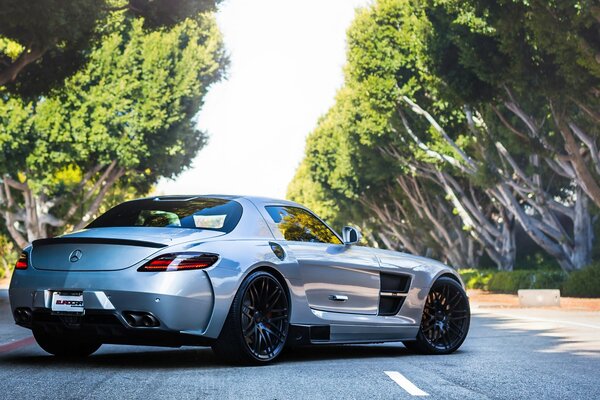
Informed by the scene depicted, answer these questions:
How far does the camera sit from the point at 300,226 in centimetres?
1064

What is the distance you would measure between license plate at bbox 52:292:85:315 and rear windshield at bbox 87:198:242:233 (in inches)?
46.7

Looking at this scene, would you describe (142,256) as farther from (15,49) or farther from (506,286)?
(506,286)

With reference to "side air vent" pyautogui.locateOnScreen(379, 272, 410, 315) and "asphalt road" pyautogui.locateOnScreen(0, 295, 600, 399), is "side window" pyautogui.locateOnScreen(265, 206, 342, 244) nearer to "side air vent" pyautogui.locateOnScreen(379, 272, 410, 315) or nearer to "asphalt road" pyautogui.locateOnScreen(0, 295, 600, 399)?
"side air vent" pyautogui.locateOnScreen(379, 272, 410, 315)

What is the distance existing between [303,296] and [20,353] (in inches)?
129

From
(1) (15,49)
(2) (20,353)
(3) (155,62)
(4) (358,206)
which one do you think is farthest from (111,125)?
(2) (20,353)

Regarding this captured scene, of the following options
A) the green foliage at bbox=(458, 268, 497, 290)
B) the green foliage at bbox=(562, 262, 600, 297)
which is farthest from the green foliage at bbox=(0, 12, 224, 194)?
the green foliage at bbox=(562, 262, 600, 297)

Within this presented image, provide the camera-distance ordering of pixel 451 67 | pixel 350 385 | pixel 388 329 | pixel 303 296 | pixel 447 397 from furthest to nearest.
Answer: pixel 451 67 → pixel 388 329 → pixel 303 296 → pixel 350 385 → pixel 447 397

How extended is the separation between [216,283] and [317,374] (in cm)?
115

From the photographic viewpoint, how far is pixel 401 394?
7.77m

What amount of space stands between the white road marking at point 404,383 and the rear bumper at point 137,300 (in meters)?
1.63

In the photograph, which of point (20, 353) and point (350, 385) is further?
point (20, 353)

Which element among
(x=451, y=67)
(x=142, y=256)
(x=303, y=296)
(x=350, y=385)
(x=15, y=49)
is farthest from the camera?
(x=15, y=49)

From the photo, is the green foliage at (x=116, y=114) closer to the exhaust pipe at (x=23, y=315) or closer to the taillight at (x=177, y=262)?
the exhaust pipe at (x=23, y=315)

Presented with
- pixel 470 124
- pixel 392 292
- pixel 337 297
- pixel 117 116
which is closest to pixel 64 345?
pixel 337 297
